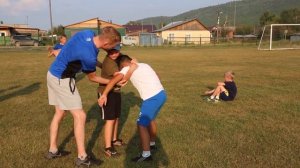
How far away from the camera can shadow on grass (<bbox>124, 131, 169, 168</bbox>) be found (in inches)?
196

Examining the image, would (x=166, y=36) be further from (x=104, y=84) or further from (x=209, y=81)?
(x=104, y=84)

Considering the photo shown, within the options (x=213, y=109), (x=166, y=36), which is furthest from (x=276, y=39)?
(x=213, y=109)

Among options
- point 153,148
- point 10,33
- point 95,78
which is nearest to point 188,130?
point 153,148

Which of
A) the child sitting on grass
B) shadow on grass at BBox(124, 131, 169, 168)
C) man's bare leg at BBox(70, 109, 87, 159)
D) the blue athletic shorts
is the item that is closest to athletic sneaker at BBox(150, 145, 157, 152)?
shadow on grass at BBox(124, 131, 169, 168)

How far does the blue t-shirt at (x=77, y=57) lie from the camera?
4422mm

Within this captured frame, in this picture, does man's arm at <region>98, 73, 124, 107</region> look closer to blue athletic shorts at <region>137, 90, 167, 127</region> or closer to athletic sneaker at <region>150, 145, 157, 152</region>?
blue athletic shorts at <region>137, 90, 167, 127</region>

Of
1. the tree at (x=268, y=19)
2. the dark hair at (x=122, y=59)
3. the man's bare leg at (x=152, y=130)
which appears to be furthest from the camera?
the tree at (x=268, y=19)

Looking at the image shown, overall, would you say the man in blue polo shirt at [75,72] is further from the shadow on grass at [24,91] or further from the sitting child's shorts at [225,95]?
the shadow on grass at [24,91]

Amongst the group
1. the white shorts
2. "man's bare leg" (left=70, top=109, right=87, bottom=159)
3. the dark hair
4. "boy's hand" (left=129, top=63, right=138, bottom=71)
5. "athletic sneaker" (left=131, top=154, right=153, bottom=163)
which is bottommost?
"athletic sneaker" (left=131, top=154, right=153, bottom=163)

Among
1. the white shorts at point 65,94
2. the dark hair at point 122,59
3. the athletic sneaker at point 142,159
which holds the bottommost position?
the athletic sneaker at point 142,159

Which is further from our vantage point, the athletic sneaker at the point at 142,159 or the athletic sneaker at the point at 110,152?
the athletic sneaker at the point at 110,152

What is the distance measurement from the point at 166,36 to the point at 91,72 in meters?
72.8

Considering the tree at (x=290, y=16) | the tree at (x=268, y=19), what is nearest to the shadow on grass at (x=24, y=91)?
the tree at (x=268, y=19)

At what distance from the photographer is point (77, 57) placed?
4484 mm
